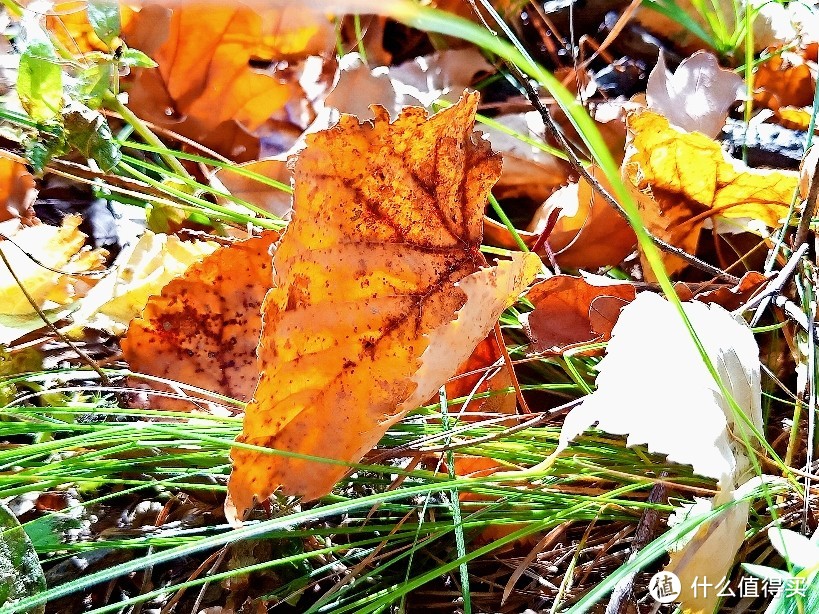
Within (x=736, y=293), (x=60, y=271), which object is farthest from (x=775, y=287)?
(x=60, y=271)

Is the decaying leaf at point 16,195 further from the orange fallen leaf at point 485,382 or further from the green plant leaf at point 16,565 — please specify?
the orange fallen leaf at point 485,382

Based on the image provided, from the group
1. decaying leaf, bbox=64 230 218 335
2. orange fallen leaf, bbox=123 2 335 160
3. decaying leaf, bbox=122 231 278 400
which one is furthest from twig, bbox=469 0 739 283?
orange fallen leaf, bbox=123 2 335 160

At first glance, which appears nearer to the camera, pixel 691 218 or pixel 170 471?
pixel 170 471

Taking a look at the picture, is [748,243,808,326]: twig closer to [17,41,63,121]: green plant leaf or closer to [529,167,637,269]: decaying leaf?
[529,167,637,269]: decaying leaf

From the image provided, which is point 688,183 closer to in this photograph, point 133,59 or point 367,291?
point 367,291

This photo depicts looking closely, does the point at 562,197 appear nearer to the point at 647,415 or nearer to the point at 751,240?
the point at 751,240

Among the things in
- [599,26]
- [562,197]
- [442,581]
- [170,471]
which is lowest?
[442,581]

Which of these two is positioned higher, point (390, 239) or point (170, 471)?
point (390, 239)

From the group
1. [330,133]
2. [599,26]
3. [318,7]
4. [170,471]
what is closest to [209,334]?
[170,471]
